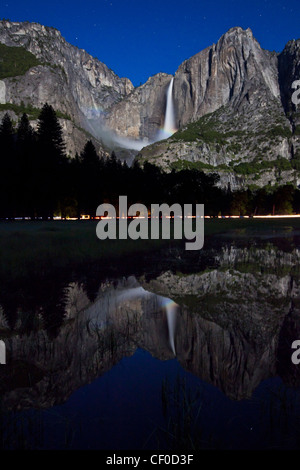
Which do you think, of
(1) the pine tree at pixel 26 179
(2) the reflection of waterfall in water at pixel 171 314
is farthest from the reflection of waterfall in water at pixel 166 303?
(1) the pine tree at pixel 26 179

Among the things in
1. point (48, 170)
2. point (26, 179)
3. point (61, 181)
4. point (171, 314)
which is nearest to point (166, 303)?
point (171, 314)

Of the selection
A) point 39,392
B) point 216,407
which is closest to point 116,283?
point 39,392

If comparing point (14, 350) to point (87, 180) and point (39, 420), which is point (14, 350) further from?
point (87, 180)

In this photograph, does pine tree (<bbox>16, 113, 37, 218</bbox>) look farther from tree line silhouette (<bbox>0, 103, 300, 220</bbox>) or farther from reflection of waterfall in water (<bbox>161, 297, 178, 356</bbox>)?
reflection of waterfall in water (<bbox>161, 297, 178, 356</bbox>)

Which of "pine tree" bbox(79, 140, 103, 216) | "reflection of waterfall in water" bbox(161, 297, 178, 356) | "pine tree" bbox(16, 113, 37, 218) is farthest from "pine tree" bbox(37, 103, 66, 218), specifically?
"reflection of waterfall in water" bbox(161, 297, 178, 356)

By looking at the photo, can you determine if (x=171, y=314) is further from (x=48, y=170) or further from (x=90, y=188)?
(x=90, y=188)
